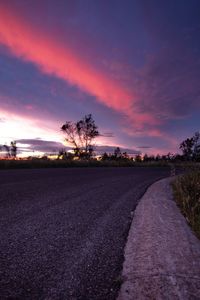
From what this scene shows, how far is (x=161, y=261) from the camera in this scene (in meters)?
3.20

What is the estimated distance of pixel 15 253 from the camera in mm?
3449

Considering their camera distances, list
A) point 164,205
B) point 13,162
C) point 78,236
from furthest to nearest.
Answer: point 13,162 → point 164,205 → point 78,236

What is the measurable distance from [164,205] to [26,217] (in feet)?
11.2

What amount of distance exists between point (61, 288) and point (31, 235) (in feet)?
5.62

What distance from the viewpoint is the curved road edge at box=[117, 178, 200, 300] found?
2.54 meters

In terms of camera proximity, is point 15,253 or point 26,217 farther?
point 26,217

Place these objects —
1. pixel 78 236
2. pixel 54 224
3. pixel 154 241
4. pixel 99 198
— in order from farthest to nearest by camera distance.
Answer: pixel 99 198 < pixel 54 224 < pixel 78 236 < pixel 154 241

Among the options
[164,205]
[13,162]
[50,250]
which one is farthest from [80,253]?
[13,162]

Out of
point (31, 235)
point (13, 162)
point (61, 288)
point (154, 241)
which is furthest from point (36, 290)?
point (13, 162)

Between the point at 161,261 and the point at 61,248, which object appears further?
the point at 61,248

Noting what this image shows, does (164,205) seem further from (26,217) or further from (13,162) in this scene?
(13,162)

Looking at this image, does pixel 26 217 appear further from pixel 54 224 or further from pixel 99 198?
pixel 99 198

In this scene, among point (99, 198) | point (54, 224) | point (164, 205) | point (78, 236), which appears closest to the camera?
point (78, 236)

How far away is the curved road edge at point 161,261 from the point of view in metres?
2.54
